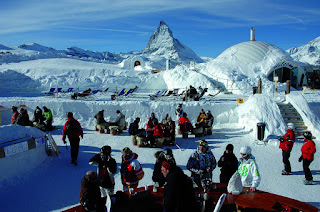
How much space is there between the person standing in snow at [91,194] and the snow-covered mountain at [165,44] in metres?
80.9

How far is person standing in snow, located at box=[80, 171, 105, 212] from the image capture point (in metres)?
3.54

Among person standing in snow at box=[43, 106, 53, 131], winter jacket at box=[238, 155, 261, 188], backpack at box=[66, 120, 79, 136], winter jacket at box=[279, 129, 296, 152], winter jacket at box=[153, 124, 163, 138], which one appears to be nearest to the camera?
winter jacket at box=[238, 155, 261, 188]

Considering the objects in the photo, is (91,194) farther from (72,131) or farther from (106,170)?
(72,131)

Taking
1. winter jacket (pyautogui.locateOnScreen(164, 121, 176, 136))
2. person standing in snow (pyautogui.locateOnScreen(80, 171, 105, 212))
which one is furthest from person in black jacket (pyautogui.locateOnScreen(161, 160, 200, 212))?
winter jacket (pyautogui.locateOnScreen(164, 121, 176, 136))

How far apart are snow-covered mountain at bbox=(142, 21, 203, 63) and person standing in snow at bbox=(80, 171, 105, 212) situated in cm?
8086

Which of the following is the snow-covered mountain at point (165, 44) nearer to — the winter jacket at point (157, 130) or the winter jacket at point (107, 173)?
the winter jacket at point (157, 130)

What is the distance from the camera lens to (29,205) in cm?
513

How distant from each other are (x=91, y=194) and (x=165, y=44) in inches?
4118

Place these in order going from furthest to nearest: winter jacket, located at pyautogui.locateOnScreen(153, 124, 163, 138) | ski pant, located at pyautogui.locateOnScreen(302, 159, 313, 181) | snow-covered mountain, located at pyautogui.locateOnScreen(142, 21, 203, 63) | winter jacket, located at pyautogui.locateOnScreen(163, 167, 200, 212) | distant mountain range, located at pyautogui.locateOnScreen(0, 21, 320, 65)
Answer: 1. snow-covered mountain, located at pyautogui.locateOnScreen(142, 21, 203, 63)
2. distant mountain range, located at pyautogui.locateOnScreen(0, 21, 320, 65)
3. winter jacket, located at pyautogui.locateOnScreen(153, 124, 163, 138)
4. ski pant, located at pyautogui.locateOnScreen(302, 159, 313, 181)
5. winter jacket, located at pyautogui.locateOnScreen(163, 167, 200, 212)

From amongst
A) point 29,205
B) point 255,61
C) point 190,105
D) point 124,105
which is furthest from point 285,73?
point 29,205

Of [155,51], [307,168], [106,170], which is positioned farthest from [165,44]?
[106,170]

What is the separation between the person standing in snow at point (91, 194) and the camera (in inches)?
139

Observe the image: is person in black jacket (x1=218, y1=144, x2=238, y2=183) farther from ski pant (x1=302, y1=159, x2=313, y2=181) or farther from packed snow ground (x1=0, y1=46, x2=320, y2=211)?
ski pant (x1=302, y1=159, x2=313, y2=181)

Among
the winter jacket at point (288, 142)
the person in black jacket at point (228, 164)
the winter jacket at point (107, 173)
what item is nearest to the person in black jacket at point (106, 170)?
the winter jacket at point (107, 173)
